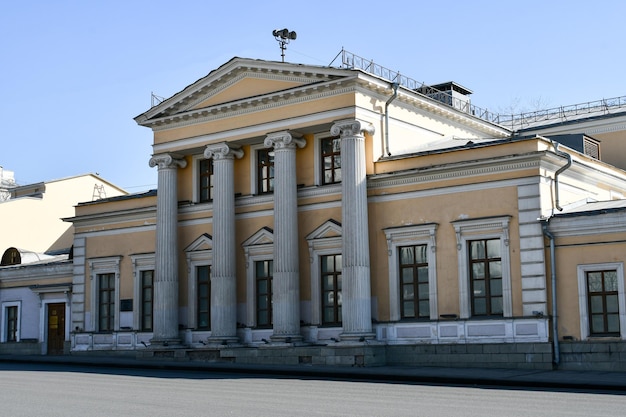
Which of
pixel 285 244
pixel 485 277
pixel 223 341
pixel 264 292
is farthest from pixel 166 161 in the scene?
pixel 485 277

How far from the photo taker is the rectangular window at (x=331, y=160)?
29.2 m

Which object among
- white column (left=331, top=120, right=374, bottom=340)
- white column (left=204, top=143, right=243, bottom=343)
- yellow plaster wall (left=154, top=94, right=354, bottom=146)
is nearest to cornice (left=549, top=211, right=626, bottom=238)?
white column (left=331, top=120, right=374, bottom=340)

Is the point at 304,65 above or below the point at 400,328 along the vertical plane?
above

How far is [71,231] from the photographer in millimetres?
48688

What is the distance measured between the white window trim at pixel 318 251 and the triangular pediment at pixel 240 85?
472cm

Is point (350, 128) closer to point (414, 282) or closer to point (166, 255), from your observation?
point (414, 282)

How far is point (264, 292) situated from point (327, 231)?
11.5 feet

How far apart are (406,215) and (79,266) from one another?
15738 millimetres

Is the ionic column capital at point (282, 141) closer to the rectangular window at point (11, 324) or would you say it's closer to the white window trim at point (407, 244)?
the white window trim at point (407, 244)

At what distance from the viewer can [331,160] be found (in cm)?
2941

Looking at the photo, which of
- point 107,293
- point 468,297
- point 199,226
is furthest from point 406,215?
point 107,293

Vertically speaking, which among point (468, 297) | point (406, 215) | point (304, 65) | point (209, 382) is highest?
point (304, 65)

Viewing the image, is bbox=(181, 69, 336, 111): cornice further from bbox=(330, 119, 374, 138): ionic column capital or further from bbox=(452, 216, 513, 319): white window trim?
bbox=(452, 216, 513, 319): white window trim

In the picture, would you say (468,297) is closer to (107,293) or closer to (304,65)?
(304,65)
